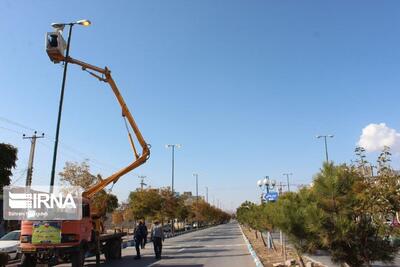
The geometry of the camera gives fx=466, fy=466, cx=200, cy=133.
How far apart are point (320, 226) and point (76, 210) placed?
919 centimetres

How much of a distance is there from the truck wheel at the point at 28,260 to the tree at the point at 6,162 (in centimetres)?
2210

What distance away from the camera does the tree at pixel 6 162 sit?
35.1 metres

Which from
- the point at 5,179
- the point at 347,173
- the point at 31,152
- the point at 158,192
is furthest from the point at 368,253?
the point at 158,192

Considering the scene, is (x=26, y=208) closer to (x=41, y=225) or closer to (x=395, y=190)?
(x=41, y=225)

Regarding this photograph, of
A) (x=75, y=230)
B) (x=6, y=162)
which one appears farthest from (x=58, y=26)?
(x=6, y=162)

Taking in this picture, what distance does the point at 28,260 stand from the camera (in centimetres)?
1501

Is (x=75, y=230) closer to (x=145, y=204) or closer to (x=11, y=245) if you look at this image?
(x=11, y=245)

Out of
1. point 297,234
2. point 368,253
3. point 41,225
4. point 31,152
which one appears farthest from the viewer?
point 31,152

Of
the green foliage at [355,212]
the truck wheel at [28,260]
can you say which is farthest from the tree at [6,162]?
the green foliage at [355,212]

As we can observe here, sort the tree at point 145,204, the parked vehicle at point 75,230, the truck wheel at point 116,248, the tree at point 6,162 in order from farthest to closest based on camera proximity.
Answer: the tree at point 145,204 < the tree at point 6,162 < the truck wheel at point 116,248 < the parked vehicle at point 75,230

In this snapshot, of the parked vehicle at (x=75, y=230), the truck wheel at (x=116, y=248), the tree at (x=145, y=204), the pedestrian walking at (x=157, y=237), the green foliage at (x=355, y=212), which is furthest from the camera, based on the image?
the tree at (x=145, y=204)

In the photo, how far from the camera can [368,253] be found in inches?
347

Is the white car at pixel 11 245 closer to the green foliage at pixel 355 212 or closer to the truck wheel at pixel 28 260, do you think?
the truck wheel at pixel 28 260

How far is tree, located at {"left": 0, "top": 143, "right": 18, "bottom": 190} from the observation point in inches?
1383
